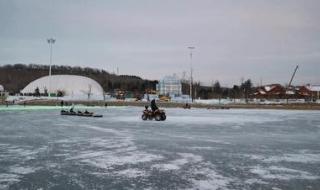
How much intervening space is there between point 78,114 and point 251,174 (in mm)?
24510

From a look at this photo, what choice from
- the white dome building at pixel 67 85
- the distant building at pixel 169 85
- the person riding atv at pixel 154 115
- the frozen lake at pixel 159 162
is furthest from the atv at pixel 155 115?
the white dome building at pixel 67 85

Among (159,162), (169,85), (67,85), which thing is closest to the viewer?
(159,162)

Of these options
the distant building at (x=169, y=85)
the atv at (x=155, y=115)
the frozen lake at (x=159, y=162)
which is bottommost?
the frozen lake at (x=159, y=162)

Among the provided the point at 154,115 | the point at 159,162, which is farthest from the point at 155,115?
the point at 159,162

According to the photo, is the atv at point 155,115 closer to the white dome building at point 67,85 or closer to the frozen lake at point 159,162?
the frozen lake at point 159,162

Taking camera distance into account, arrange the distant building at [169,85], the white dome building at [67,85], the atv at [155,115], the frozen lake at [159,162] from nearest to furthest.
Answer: the frozen lake at [159,162] → the atv at [155,115] → the distant building at [169,85] → the white dome building at [67,85]

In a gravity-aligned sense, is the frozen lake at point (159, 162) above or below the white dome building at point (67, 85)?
below

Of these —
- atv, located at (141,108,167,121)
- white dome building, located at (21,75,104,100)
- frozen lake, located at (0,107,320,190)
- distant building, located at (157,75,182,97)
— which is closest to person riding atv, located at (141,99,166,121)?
atv, located at (141,108,167,121)

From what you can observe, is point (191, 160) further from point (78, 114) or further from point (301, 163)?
point (78, 114)

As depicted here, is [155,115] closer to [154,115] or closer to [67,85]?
[154,115]

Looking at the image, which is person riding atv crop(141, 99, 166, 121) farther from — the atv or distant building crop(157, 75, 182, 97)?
distant building crop(157, 75, 182, 97)

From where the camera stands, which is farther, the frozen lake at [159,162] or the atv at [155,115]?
the atv at [155,115]

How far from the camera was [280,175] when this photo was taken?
8039mm

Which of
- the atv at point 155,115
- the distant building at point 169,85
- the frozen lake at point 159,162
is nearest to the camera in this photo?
the frozen lake at point 159,162
